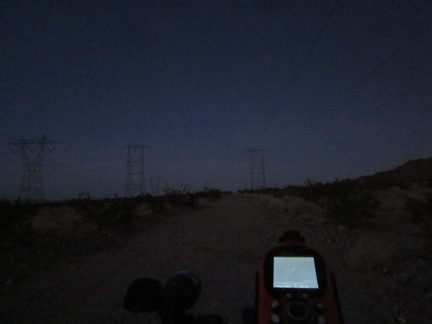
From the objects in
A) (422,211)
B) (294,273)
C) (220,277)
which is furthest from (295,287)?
(422,211)

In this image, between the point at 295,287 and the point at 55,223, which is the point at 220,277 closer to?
the point at 295,287

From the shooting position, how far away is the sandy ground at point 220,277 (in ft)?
17.1

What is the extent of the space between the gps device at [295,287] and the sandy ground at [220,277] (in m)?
3.05

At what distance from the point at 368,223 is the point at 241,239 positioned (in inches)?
218

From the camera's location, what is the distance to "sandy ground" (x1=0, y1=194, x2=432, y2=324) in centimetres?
521

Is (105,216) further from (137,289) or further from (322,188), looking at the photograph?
(322,188)

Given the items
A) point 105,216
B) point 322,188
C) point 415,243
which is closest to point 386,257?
point 415,243

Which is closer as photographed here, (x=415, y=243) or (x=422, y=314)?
(x=422, y=314)

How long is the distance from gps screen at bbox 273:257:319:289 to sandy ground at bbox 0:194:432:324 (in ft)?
10.0

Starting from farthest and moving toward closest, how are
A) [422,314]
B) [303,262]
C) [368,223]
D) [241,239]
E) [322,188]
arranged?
[322,188]
[368,223]
[241,239]
[422,314]
[303,262]

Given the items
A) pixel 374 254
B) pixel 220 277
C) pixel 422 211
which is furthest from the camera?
pixel 422 211

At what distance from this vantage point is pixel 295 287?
2127mm

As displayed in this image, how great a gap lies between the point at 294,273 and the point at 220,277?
16.5 feet

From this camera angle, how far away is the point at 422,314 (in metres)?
4.76
